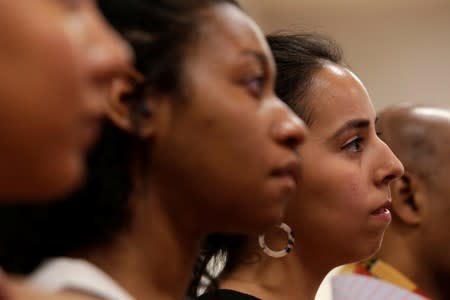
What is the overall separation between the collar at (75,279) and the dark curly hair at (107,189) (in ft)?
0.12

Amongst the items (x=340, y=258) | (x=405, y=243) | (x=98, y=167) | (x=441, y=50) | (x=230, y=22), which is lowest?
(x=441, y=50)

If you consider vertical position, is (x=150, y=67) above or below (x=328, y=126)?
above

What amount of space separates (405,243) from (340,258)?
40cm

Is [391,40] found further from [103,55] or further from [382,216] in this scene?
[103,55]

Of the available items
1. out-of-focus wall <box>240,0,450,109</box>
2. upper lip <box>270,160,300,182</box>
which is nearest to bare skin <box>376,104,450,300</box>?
upper lip <box>270,160,300,182</box>

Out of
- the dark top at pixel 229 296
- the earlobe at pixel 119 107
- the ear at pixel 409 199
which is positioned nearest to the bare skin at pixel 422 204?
the ear at pixel 409 199

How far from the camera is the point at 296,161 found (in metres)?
0.75

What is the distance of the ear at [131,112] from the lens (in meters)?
0.72

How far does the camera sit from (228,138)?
0.70 metres

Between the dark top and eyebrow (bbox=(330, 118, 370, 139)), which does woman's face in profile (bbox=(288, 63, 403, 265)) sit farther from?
the dark top

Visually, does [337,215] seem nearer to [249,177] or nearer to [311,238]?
[311,238]

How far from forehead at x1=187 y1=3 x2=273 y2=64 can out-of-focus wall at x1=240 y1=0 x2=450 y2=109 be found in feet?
7.42

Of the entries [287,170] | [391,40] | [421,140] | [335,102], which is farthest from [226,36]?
[391,40]

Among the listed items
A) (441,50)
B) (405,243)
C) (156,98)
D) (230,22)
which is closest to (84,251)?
(156,98)
